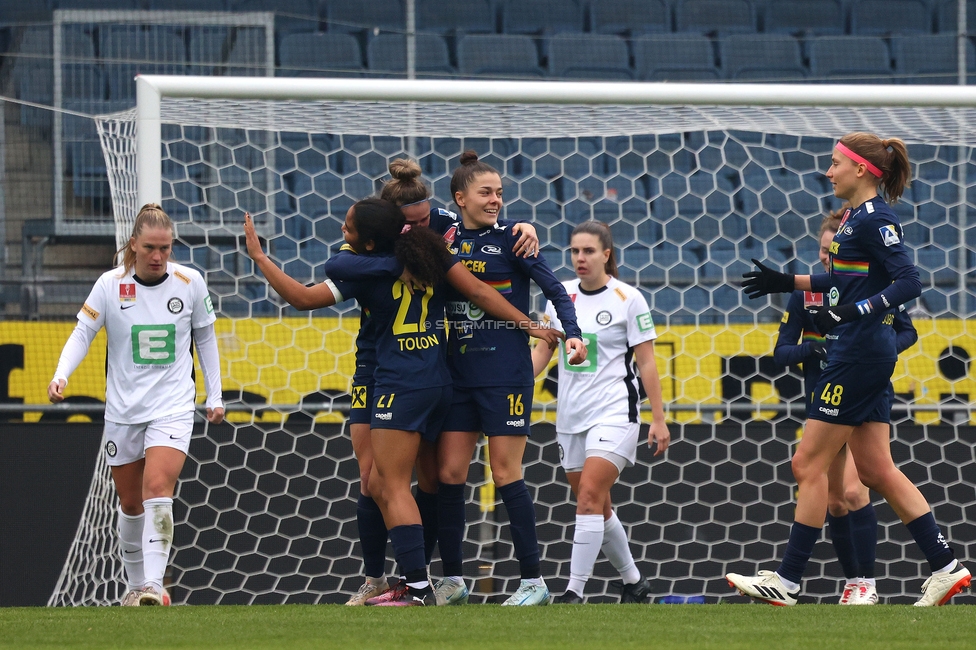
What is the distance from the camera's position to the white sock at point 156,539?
4.61 metres

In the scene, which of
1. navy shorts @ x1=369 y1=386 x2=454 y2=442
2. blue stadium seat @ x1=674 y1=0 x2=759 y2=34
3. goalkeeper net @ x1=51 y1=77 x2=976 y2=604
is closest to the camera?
navy shorts @ x1=369 y1=386 x2=454 y2=442

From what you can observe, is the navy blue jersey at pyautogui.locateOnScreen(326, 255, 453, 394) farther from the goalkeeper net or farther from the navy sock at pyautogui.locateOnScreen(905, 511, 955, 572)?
Result: the navy sock at pyautogui.locateOnScreen(905, 511, 955, 572)

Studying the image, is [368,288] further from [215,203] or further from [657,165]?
[657,165]

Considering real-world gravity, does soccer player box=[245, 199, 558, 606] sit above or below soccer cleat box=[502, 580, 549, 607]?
above

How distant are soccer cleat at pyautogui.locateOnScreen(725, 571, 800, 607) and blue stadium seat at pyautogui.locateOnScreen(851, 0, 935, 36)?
823 centimetres

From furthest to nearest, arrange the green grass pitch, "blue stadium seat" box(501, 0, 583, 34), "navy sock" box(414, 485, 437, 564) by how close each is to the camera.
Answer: "blue stadium seat" box(501, 0, 583, 34), "navy sock" box(414, 485, 437, 564), the green grass pitch

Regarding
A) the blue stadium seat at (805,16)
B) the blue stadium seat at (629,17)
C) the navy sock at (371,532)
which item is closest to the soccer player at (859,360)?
the navy sock at (371,532)

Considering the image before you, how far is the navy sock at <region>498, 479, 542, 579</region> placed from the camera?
174 inches

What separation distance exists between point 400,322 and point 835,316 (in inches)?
63.3

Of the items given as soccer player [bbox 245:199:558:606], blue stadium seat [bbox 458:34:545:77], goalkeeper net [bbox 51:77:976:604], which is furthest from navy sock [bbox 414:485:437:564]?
blue stadium seat [bbox 458:34:545:77]

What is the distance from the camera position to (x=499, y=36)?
10.4m

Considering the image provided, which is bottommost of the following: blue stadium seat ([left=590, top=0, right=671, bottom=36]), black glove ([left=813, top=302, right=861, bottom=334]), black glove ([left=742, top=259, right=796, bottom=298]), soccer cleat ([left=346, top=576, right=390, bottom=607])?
soccer cleat ([left=346, top=576, right=390, bottom=607])

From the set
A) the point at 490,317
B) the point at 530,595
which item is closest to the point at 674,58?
the point at 490,317

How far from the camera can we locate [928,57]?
34.2 feet
